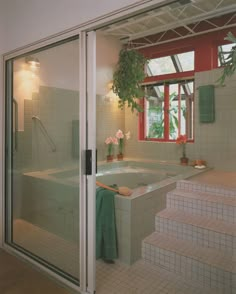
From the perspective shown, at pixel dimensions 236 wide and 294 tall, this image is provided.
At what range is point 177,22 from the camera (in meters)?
3.91

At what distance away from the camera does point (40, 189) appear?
2500 millimetres

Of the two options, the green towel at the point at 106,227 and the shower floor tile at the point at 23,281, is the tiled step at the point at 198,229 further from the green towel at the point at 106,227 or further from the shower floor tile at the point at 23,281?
the shower floor tile at the point at 23,281

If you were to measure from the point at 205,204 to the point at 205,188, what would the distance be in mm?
318

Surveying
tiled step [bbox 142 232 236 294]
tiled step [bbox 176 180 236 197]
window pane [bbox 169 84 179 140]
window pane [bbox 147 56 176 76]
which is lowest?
tiled step [bbox 142 232 236 294]

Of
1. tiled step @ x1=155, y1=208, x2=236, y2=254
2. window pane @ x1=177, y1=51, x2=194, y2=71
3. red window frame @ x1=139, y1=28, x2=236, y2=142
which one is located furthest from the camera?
window pane @ x1=177, y1=51, x2=194, y2=71

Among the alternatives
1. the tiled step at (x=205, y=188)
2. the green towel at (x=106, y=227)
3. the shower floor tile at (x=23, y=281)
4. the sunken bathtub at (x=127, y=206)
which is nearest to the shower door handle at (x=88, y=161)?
the sunken bathtub at (x=127, y=206)

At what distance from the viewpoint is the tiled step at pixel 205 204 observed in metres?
2.54

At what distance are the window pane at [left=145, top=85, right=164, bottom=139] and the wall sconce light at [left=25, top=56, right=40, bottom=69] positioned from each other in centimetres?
278

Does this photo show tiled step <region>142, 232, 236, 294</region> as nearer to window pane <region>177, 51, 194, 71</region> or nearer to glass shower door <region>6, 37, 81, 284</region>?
glass shower door <region>6, 37, 81, 284</region>

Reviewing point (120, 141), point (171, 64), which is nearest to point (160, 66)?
point (171, 64)

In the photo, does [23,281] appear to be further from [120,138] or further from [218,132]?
[218,132]

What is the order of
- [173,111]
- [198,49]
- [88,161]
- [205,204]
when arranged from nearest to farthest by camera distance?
1. [88,161]
2. [205,204]
3. [198,49]
4. [173,111]

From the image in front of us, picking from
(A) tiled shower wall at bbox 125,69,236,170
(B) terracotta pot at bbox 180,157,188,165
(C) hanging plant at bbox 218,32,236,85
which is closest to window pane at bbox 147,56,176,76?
(A) tiled shower wall at bbox 125,69,236,170

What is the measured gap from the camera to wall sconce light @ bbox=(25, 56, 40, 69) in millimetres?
2465
